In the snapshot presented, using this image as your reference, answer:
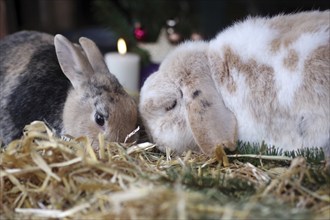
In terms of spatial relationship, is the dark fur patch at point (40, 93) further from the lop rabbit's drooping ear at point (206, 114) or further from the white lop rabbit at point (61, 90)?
the lop rabbit's drooping ear at point (206, 114)

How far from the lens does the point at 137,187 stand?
0.72 meters

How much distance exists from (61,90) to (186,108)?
0.43 meters

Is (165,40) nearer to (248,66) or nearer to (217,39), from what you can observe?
(217,39)

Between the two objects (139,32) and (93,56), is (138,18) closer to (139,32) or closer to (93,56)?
(139,32)

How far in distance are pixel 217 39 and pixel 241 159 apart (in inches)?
12.3

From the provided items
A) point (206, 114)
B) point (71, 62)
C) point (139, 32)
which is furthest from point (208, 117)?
point (139, 32)

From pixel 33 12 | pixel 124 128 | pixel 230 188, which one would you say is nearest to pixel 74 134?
pixel 124 128

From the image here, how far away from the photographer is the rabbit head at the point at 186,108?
3.24 ft

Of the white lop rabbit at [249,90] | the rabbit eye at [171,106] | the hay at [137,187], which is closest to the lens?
the hay at [137,187]

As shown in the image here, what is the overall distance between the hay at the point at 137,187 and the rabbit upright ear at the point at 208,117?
0.07 meters

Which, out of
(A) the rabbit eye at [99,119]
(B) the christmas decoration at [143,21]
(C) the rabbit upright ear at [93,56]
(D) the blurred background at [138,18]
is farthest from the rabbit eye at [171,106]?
(B) the christmas decoration at [143,21]

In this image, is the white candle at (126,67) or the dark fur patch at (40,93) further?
the white candle at (126,67)

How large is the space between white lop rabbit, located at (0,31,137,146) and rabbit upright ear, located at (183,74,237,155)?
173 mm

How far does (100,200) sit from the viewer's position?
714mm
